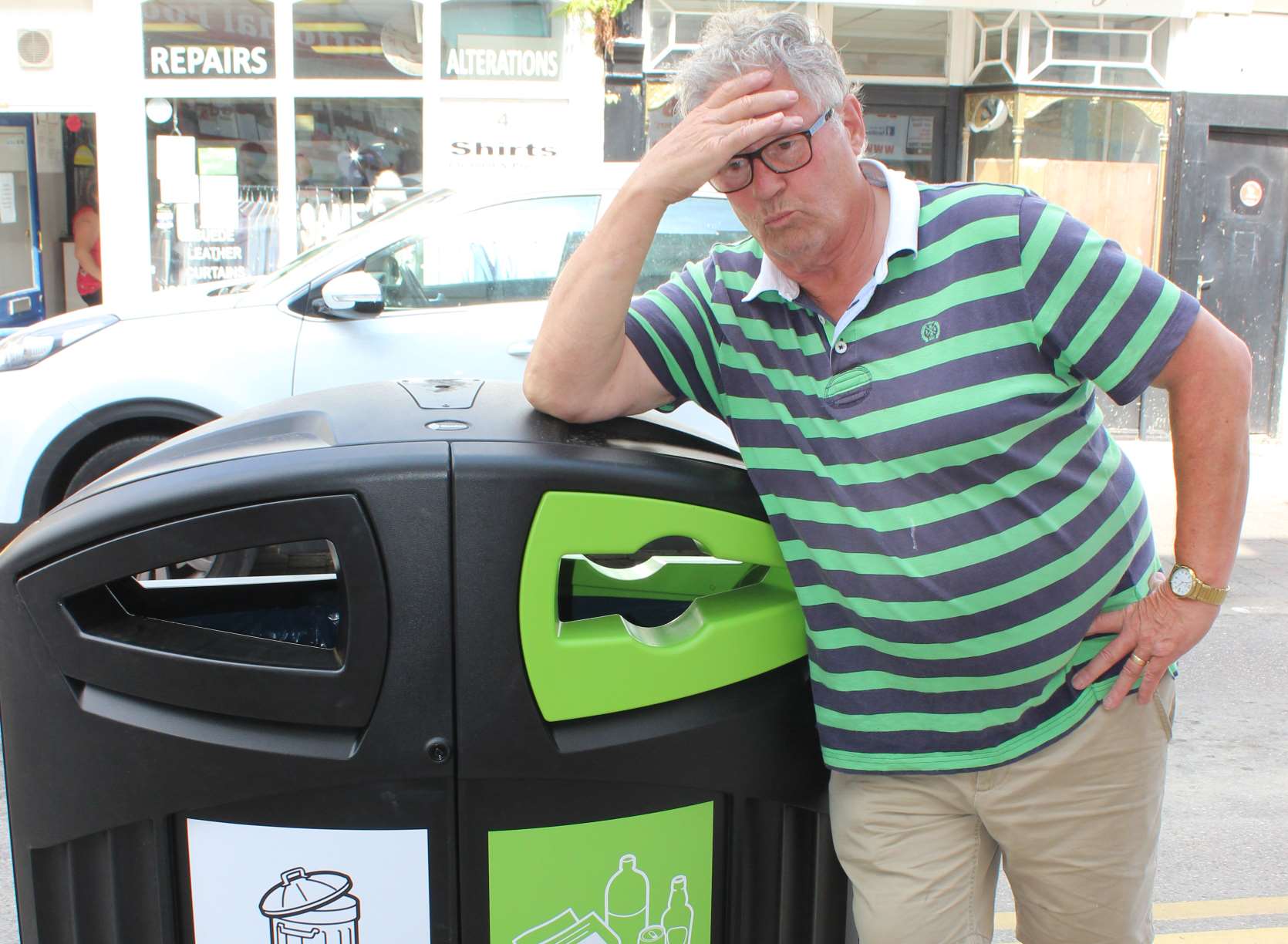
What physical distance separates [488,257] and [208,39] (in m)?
5.00

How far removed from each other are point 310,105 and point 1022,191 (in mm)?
8349

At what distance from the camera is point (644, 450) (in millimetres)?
1694

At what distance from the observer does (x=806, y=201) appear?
1.73m

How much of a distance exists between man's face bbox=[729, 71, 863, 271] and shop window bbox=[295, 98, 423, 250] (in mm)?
7858

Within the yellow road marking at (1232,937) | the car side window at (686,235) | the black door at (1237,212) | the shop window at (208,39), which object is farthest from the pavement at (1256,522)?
the shop window at (208,39)

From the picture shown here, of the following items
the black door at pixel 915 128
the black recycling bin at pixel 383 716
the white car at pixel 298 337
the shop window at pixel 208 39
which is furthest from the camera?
the black door at pixel 915 128

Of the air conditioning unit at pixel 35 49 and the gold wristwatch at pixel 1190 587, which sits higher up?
the air conditioning unit at pixel 35 49

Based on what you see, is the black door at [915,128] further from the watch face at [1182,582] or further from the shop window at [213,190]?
the watch face at [1182,582]

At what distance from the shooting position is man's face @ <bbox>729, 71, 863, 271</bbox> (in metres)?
1.73

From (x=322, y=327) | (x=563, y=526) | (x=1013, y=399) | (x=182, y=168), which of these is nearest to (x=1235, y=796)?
(x=1013, y=399)

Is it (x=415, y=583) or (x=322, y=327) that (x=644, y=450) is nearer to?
(x=415, y=583)

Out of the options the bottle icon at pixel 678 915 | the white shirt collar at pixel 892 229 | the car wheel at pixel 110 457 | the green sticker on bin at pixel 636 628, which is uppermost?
the white shirt collar at pixel 892 229

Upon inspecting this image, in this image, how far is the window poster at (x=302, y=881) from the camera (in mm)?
1576

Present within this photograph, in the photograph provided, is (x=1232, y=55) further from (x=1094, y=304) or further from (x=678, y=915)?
(x=678, y=915)
